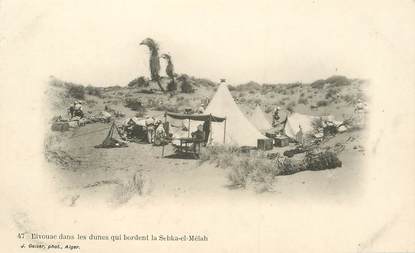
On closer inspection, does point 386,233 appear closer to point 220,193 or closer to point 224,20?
point 220,193

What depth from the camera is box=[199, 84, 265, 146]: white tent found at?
125 inches

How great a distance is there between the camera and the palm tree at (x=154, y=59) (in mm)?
3104

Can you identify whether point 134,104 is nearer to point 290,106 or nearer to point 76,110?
point 76,110

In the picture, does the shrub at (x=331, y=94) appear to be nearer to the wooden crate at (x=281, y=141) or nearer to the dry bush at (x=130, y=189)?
the wooden crate at (x=281, y=141)

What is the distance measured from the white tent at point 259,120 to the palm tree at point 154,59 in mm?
562

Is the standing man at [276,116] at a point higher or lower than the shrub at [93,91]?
lower

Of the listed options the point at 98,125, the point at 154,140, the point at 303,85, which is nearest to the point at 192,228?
the point at 154,140

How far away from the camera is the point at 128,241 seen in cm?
307

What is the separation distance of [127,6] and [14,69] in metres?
0.76

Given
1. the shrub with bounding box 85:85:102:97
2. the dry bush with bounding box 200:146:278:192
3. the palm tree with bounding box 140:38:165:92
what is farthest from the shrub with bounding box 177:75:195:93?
the shrub with bounding box 85:85:102:97

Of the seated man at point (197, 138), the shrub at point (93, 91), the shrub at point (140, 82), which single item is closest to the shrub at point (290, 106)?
the seated man at point (197, 138)

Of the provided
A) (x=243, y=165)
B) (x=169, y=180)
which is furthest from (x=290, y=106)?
(x=169, y=180)

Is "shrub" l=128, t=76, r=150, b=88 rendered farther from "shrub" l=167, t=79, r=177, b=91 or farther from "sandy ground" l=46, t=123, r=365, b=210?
"sandy ground" l=46, t=123, r=365, b=210

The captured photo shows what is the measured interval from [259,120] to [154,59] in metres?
0.72
